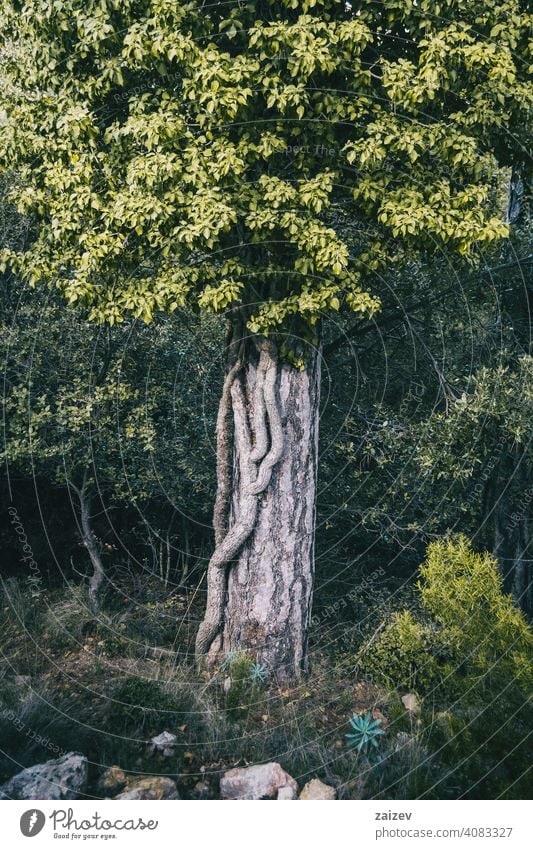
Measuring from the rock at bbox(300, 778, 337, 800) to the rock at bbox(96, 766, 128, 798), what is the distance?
165 cm

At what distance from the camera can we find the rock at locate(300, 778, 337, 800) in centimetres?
624

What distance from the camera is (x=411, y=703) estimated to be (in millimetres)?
7707

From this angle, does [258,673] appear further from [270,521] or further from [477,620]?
[477,620]

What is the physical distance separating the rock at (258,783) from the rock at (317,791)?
0.43ft

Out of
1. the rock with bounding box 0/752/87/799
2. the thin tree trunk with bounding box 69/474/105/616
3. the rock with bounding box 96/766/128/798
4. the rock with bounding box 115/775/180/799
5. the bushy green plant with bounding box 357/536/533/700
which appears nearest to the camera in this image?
the rock with bounding box 0/752/87/799

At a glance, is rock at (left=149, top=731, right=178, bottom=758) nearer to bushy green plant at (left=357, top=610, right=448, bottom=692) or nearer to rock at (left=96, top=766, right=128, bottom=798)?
rock at (left=96, top=766, right=128, bottom=798)

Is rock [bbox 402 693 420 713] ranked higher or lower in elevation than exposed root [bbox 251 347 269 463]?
lower

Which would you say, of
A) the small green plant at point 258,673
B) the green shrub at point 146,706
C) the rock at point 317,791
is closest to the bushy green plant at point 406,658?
the small green plant at point 258,673

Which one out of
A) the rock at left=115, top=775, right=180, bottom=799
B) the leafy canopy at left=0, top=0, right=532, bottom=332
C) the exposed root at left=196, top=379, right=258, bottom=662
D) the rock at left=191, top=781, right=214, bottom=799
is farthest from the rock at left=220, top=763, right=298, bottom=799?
the leafy canopy at left=0, top=0, right=532, bottom=332

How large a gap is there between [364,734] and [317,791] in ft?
2.91

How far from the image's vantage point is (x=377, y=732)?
22.9 feet

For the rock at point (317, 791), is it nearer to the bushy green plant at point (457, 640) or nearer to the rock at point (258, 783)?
the rock at point (258, 783)

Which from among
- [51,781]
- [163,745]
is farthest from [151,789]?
[51,781]

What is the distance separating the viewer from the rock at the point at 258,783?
6391mm
